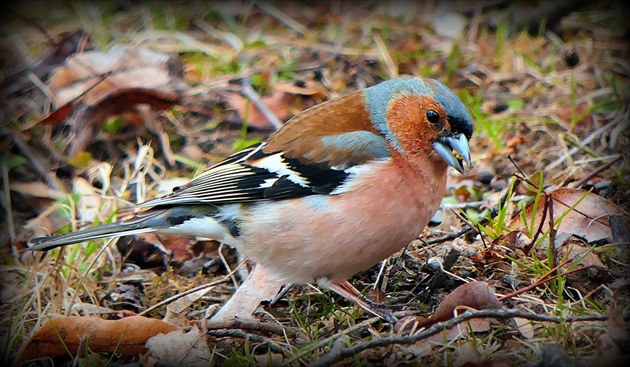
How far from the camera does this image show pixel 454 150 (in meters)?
3.71

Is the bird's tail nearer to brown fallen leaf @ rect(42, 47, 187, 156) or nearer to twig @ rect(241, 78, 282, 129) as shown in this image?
brown fallen leaf @ rect(42, 47, 187, 156)

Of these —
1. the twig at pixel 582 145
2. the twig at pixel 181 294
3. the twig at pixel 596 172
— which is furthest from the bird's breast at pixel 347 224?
the twig at pixel 582 145

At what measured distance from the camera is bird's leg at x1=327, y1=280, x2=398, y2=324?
3475mm

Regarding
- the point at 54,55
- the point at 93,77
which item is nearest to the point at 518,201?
the point at 93,77

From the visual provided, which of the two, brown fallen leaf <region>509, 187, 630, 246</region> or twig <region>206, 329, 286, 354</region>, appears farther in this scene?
brown fallen leaf <region>509, 187, 630, 246</region>

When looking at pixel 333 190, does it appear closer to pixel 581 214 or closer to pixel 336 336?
pixel 336 336

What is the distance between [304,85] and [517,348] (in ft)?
10.7

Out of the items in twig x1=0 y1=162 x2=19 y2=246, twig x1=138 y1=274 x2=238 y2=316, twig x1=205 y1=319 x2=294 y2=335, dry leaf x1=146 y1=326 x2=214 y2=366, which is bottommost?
twig x1=138 y1=274 x2=238 y2=316

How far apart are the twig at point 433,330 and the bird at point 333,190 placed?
1.87 ft

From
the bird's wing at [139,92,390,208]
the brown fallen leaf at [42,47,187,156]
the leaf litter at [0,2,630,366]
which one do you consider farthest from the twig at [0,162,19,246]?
the bird's wing at [139,92,390,208]

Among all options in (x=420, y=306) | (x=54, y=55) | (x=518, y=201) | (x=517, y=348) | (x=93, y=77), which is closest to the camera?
(x=517, y=348)

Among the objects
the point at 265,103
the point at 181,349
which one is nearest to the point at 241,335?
the point at 181,349

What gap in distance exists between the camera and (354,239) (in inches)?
138

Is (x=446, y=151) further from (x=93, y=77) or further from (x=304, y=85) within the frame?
(x=93, y=77)
